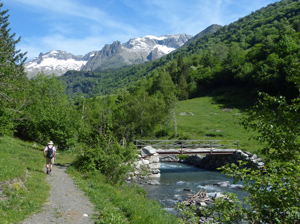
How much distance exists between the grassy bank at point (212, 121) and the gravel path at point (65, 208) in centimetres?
3528

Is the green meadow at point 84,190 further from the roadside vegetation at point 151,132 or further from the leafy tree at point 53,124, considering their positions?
the leafy tree at point 53,124

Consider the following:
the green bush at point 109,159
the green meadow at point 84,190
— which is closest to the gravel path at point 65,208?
the green meadow at point 84,190

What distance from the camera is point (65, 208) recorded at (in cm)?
1070

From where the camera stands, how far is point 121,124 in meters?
50.5

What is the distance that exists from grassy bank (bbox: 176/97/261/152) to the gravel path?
3528 centimetres

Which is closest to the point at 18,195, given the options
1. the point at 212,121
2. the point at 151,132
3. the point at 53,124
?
the point at 53,124

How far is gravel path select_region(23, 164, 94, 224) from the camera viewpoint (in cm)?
920

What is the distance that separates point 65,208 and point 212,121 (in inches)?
2227

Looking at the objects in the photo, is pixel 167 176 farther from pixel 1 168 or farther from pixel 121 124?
pixel 1 168

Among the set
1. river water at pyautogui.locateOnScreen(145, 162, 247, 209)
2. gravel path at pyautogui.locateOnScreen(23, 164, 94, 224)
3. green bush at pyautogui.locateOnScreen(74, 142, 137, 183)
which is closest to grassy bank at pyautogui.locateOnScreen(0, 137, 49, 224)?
gravel path at pyautogui.locateOnScreen(23, 164, 94, 224)

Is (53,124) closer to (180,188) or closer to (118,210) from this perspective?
(180,188)

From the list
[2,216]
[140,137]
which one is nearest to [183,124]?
[140,137]

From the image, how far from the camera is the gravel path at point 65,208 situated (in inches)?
362

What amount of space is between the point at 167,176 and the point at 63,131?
596 inches
